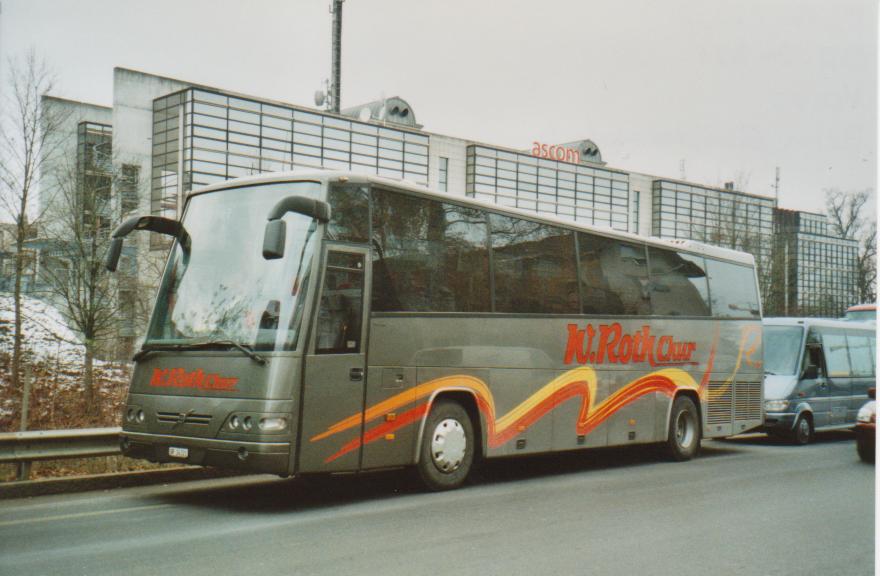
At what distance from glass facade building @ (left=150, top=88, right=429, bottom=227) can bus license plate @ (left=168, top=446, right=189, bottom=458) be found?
29.1m

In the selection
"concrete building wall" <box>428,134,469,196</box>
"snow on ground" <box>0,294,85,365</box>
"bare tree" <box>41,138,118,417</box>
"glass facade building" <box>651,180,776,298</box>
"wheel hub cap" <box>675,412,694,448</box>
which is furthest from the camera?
"concrete building wall" <box>428,134,469,196</box>

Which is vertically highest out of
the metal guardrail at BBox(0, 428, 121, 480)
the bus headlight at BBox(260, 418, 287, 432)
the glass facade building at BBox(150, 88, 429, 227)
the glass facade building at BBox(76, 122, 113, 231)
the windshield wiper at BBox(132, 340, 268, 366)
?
the glass facade building at BBox(150, 88, 429, 227)

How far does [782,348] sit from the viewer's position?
19.6 metres

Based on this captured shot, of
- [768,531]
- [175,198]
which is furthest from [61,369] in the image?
[175,198]

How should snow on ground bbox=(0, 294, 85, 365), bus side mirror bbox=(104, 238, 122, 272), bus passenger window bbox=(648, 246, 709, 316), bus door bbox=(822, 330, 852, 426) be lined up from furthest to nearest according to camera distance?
1. bus door bbox=(822, 330, 852, 426)
2. snow on ground bbox=(0, 294, 85, 365)
3. bus passenger window bbox=(648, 246, 709, 316)
4. bus side mirror bbox=(104, 238, 122, 272)

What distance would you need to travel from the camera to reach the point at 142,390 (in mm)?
9711

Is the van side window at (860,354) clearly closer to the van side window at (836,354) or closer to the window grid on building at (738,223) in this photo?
the van side window at (836,354)

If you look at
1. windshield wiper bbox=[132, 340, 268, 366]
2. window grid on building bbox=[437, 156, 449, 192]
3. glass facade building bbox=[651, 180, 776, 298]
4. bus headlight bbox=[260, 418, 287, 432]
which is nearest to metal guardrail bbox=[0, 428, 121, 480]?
windshield wiper bbox=[132, 340, 268, 366]

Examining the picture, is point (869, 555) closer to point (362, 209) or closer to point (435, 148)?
point (362, 209)

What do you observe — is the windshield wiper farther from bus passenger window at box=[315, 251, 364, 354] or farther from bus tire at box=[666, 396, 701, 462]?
bus tire at box=[666, 396, 701, 462]

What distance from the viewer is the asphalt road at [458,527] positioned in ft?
22.3

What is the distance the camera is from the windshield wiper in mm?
8914

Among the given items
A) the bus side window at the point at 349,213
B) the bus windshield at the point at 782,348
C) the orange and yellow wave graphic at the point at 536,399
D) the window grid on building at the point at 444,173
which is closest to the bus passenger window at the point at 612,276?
the orange and yellow wave graphic at the point at 536,399

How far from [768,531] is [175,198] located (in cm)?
Result: 3519
